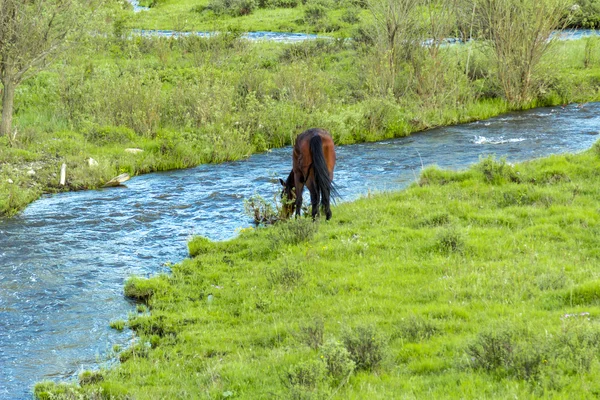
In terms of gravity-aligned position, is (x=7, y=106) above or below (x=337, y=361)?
above

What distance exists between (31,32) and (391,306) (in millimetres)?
13410

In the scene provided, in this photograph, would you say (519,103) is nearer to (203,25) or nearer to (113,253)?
(113,253)

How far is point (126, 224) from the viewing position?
1273cm

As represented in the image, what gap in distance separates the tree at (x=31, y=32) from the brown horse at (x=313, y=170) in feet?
29.1

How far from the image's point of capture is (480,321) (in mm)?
6902

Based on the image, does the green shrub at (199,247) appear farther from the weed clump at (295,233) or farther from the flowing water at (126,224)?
the weed clump at (295,233)

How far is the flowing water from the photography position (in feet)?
26.6

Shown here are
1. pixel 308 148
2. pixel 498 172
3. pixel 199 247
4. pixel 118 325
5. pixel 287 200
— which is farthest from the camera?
pixel 498 172

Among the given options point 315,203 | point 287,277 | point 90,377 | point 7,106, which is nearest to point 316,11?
point 7,106

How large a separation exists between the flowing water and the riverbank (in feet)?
2.50

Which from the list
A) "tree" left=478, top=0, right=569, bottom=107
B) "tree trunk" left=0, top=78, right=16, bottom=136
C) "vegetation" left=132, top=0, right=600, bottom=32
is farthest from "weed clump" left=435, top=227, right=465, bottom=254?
"vegetation" left=132, top=0, right=600, bottom=32

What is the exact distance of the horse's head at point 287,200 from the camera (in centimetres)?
1193

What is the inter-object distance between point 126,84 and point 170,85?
4960mm

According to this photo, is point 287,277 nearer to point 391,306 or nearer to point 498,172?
point 391,306
